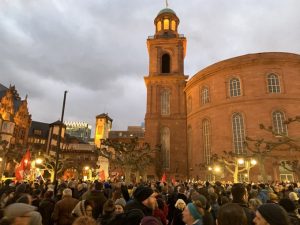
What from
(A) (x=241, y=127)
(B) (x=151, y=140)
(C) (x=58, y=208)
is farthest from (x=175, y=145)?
(C) (x=58, y=208)

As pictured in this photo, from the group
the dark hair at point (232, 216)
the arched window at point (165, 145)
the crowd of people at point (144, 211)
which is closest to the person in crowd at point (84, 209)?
the crowd of people at point (144, 211)

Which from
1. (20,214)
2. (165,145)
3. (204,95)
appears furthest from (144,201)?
(165,145)

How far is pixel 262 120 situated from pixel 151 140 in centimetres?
1894

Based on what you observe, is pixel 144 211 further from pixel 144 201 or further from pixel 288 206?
pixel 288 206

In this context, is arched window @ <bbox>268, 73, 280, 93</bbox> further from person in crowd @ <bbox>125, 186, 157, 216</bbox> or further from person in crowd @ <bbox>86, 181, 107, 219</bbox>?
person in crowd @ <bbox>125, 186, 157, 216</bbox>

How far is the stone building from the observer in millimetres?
33906

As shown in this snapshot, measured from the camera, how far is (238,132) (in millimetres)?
35281

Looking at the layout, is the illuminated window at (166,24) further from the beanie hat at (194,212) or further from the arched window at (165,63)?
the beanie hat at (194,212)

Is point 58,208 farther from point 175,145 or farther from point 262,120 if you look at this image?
point 175,145

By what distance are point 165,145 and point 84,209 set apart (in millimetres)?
38972

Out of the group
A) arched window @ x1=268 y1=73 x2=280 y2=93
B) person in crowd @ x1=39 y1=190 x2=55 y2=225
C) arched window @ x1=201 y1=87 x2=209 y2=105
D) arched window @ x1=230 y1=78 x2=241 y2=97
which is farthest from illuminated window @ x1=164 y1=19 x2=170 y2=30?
person in crowd @ x1=39 y1=190 x2=55 y2=225

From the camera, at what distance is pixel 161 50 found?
5097 cm

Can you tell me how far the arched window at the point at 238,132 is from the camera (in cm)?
3448

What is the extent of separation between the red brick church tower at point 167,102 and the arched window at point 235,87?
10561 mm
